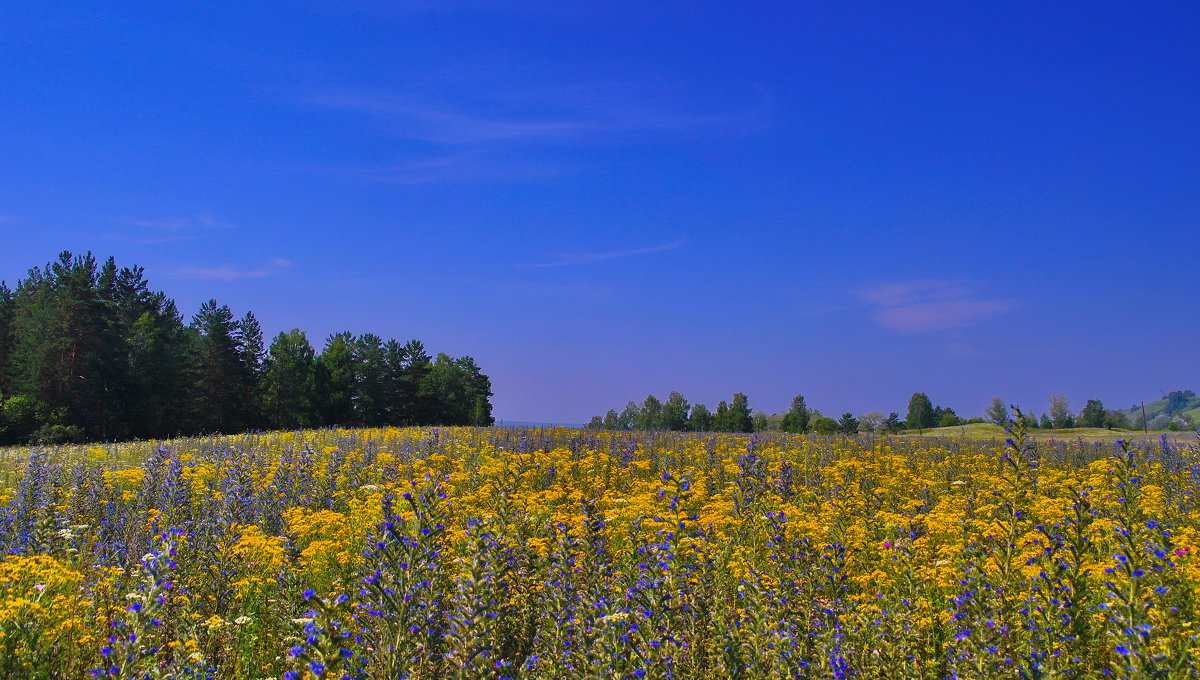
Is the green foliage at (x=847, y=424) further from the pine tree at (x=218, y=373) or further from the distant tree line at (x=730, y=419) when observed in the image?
the pine tree at (x=218, y=373)

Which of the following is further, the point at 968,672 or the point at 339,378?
the point at 339,378

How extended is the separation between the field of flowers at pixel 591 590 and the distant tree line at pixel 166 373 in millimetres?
29063

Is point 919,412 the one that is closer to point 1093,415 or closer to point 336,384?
point 1093,415

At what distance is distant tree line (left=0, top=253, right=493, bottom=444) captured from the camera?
36906 mm

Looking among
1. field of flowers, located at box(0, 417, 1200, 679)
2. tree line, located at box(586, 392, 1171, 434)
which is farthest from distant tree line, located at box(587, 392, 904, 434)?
field of flowers, located at box(0, 417, 1200, 679)

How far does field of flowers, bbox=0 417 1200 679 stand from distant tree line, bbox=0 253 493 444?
2906cm

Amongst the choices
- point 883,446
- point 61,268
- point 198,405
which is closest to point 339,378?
point 198,405

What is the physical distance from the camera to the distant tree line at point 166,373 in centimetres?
3691

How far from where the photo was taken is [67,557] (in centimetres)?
709

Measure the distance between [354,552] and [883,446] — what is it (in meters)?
18.0

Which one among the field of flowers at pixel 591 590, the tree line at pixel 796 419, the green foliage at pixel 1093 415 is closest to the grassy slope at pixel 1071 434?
the tree line at pixel 796 419

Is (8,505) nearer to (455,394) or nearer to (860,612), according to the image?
(860,612)

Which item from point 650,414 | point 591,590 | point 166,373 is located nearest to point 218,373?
point 166,373

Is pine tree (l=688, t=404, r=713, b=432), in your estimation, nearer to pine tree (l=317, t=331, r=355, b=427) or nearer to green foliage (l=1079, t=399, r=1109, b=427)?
pine tree (l=317, t=331, r=355, b=427)
